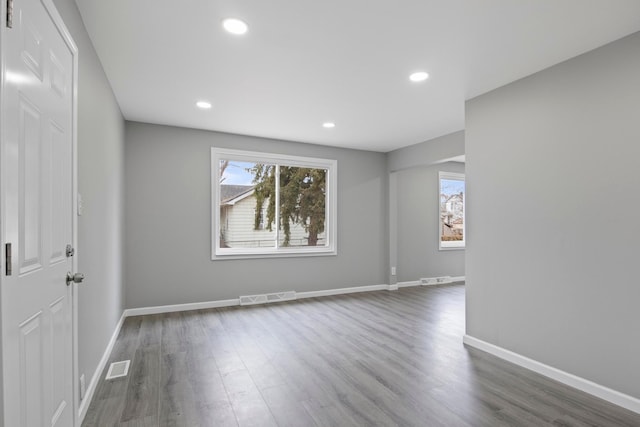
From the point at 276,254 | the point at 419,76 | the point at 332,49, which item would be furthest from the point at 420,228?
the point at 332,49

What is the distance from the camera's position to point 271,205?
5391 mm

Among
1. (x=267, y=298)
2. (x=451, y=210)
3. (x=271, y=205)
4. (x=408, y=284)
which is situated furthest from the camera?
(x=451, y=210)

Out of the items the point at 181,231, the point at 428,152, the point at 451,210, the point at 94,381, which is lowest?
the point at 94,381

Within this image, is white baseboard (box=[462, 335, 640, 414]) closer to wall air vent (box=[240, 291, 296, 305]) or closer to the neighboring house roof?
wall air vent (box=[240, 291, 296, 305])

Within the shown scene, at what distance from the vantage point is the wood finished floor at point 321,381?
2.12 metres

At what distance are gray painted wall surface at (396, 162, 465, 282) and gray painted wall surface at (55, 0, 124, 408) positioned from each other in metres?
4.66

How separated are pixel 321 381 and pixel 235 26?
261 centimetres

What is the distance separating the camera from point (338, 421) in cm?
206

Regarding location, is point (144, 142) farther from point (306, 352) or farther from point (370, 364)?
point (370, 364)

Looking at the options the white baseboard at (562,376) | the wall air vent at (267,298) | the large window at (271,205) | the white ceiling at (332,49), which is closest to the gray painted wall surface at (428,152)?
the white ceiling at (332,49)

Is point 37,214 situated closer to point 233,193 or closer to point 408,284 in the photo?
point 233,193

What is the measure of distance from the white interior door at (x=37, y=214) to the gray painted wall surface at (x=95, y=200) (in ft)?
1.16

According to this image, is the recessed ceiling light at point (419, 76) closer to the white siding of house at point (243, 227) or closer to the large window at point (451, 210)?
the white siding of house at point (243, 227)

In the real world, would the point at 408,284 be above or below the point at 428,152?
below
